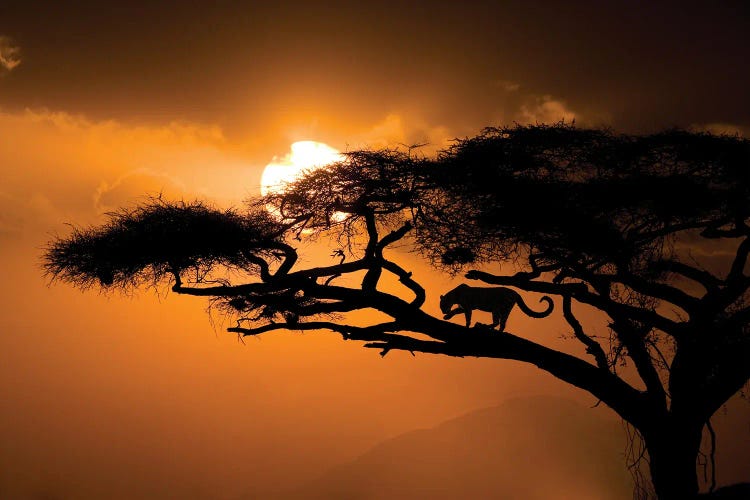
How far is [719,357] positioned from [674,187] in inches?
121

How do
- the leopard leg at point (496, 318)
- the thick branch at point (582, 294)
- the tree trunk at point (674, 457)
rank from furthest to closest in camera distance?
1. the leopard leg at point (496, 318)
2. the thick branch at point (582, 294)
3. the tree trunk at point (674, 457)

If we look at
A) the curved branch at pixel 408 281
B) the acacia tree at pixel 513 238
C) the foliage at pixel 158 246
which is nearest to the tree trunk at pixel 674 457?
the acacia tree at pixel 513 238

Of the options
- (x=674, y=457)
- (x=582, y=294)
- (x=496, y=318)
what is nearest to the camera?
(x=674, y=457)

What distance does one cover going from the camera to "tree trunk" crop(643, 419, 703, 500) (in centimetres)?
968

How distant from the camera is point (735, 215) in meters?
9.98

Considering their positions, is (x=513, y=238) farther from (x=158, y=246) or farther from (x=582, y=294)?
(x=158, y=246)

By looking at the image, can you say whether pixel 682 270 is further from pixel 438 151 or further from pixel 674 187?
pixel 438 151

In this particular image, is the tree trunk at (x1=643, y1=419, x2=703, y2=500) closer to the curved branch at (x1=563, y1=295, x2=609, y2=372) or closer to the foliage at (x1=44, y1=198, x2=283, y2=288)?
the curved branch at (x1=563, y1=295, x2=609, y2=372)

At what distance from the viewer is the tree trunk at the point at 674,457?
9.68 metres

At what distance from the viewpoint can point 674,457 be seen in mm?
9734

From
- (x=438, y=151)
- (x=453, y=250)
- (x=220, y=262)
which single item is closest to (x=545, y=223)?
(x=453, y=250)

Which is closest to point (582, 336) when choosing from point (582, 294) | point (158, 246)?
point (582, 294)

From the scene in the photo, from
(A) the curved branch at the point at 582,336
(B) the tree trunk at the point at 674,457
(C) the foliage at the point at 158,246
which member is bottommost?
(B) the tree trunk at the point at 674,457

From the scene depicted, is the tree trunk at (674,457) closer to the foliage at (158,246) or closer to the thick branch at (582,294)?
the thick branch at (582,294)
